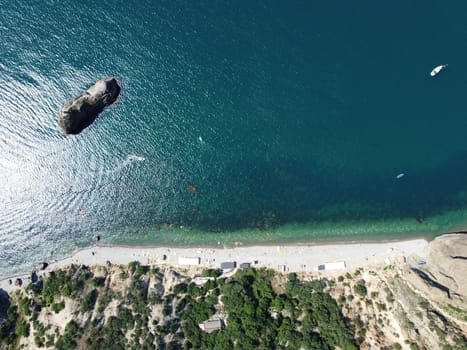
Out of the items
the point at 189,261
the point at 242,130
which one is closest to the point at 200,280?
the point at 189,261

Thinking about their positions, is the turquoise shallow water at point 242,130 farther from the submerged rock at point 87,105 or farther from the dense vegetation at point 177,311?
the dense vegetation at point 177,311

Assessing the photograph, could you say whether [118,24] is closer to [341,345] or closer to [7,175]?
[7,175]

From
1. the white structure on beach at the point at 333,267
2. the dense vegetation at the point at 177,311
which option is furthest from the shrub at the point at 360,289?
the white structure on beach at the point at 333,267

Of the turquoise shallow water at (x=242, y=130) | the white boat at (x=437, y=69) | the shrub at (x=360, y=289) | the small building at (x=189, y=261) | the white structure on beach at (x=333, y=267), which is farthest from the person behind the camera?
the turquoise shallow water at (x=242, y=130)

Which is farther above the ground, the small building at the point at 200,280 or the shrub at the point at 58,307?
the small building at the point at 200,280

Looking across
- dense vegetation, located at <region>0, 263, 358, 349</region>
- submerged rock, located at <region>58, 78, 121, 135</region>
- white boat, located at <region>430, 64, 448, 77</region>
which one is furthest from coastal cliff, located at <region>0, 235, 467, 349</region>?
white boat, located at <region>430, 64, 448, 77</region>

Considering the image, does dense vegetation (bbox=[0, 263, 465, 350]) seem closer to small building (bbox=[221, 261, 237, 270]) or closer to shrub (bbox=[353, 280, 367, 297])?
shrub (bbox=[353, 280, 367, 297])

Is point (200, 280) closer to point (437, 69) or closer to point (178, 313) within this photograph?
point (178, 313)

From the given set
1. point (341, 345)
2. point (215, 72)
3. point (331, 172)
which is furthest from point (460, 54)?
point (341, 345)
